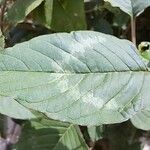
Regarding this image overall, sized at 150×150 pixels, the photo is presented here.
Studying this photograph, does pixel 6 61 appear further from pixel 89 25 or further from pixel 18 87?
pixel 89 25

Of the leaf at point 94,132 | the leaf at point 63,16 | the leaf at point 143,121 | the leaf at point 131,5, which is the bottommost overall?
the leaf at point 94,132

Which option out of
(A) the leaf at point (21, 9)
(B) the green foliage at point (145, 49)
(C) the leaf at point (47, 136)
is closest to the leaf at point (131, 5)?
(B) the green foliage at point (145, 49)

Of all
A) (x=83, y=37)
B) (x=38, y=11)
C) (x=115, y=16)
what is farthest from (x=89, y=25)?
(x=83, y=37)

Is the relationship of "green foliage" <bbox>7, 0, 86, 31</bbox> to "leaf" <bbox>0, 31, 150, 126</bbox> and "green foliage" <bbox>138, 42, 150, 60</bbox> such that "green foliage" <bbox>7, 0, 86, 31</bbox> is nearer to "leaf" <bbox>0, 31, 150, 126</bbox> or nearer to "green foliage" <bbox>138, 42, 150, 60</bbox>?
"green foliage" <bbox>138, 42, 150, 60</bbox>

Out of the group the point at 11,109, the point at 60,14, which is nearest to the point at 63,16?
the point at 60,14

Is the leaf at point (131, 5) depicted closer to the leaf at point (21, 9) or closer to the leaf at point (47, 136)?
the leaf at point (21, 9)

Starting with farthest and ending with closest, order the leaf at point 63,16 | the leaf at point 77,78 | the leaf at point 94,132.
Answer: the leaf at point 94,132 < the leaf at point 63,16 < the leaf at point 77,78

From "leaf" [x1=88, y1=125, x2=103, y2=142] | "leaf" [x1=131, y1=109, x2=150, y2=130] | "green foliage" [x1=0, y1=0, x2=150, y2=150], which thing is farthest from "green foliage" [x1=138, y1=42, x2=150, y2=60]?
"leaf" [x1=88, y1=125, x2=103, y2=142]
